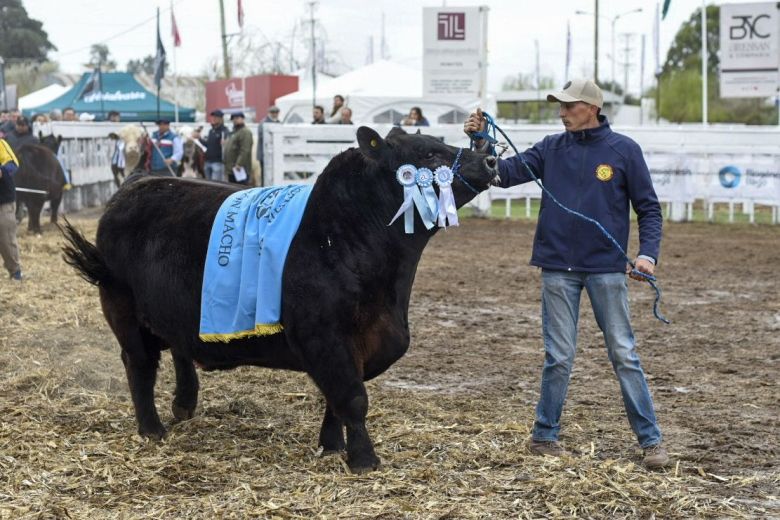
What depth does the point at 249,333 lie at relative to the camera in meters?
5.39

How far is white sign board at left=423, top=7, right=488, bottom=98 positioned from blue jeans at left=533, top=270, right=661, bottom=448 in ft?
55.6

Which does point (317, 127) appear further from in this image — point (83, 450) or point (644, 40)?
point (644, 40)

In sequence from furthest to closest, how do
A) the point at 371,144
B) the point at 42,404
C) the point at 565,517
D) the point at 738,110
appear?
the point at 738,110
the point at 42,404
the point at 371,144
the point at 565,517

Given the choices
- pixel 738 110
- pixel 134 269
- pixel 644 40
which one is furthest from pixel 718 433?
pixel 644 40

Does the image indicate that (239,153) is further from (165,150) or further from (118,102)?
(118,102)

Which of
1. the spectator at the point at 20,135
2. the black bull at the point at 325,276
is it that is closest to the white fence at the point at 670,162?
the spectator at the point at 20,135

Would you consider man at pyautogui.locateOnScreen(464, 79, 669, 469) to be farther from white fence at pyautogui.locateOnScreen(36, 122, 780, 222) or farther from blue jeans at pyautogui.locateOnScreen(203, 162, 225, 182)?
blue jeans at pyautogui.locateOnScreen(203, 162, 225, 182)

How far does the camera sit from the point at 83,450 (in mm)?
5633

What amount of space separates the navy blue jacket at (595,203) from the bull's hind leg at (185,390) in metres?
2.21

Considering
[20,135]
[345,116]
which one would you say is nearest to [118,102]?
[345,116]

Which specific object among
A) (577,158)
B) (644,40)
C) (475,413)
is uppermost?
(644,40)

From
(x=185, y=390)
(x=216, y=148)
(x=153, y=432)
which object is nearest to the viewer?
(x=153, y=432)

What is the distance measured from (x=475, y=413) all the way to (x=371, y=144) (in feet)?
6.76

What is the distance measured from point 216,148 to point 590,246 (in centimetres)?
1479
